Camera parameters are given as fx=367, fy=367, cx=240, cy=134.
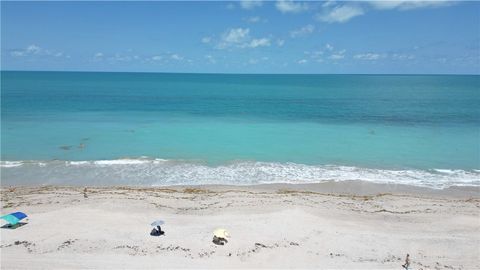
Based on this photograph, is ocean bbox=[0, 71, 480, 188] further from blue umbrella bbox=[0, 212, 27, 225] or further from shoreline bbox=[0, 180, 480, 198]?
blue umbrella bbox=[0, 212, 27, 225]

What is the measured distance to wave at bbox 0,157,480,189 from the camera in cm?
2380

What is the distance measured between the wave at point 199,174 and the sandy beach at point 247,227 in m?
1.34

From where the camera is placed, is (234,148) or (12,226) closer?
(12,226)

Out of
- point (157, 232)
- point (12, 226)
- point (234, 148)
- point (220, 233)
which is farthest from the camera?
point (234, 148)

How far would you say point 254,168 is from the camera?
26.3 m

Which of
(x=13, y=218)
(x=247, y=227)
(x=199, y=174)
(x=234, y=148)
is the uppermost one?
(x=234, y=148)

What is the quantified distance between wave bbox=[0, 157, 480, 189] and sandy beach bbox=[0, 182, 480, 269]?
1.34 m

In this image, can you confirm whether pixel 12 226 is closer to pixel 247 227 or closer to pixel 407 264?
pixel 247 227

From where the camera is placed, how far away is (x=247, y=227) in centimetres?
1656

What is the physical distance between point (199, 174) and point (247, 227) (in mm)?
9228

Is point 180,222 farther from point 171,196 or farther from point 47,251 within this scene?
point 47,251

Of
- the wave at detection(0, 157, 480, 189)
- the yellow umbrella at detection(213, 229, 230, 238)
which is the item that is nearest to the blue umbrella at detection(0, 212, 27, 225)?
the wave at detection(0, 157, 480, 189)

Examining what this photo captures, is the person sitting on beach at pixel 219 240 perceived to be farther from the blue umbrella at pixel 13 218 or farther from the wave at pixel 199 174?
the blue umbrella at pixel 13 218

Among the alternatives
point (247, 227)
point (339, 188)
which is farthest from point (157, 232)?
point (339, 188)
